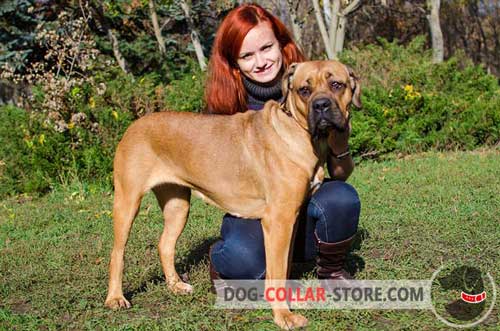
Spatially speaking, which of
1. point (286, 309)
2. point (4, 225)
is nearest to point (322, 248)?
point (286, 309)

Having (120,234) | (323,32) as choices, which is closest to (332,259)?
(120,234)

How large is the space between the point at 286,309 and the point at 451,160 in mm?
5633

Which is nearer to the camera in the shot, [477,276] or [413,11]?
[477,276]

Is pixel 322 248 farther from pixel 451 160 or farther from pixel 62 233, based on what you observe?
pixel 451 160

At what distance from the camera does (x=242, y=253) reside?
13.6ft

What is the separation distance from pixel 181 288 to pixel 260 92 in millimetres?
1550

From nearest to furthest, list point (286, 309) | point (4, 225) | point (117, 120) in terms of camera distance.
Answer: point (286, 309) < point (4, 225) < point (117, 120)

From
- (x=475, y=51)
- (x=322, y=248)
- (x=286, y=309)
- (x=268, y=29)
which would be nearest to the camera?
(x=286, y=309)

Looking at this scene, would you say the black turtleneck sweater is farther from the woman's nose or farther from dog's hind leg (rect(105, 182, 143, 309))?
dog's hind leg (rect(105, 182, 143, 309))

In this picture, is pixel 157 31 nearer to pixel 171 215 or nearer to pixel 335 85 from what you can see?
pixel 171 215

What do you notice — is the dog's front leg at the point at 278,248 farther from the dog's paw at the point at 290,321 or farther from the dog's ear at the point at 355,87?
the dog's ear at the point at 355,87

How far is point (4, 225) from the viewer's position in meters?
6.66

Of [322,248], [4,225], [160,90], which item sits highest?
[160,90]

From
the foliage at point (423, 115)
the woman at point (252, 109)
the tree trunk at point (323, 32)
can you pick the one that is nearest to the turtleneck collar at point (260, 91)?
the woman at point (252, 109)
